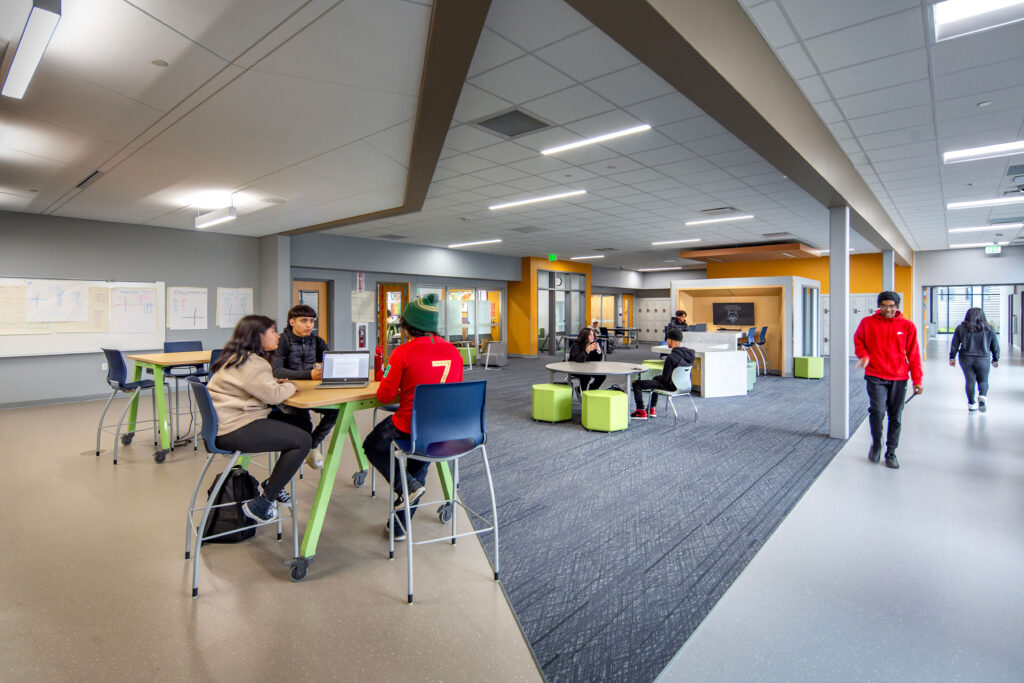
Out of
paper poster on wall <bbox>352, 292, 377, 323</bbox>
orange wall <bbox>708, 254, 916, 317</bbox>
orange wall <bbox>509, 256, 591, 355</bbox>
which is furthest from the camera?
orange wall <bbox>509, 256, 591, 355</bbox>

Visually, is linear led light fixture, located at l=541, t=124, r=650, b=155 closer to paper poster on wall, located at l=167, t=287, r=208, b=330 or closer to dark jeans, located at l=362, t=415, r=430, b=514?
dark jeans, located at l=362, t=415, r=430, b=514

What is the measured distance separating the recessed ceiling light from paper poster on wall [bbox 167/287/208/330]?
10881 millimetres

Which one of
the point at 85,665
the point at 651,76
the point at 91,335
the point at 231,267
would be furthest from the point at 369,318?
the point at 85,665

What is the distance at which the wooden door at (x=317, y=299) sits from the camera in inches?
417

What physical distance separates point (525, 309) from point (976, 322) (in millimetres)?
10445

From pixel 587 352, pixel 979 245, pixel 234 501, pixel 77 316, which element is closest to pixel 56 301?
pixel 77 316

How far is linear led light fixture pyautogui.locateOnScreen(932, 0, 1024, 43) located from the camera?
2.96m

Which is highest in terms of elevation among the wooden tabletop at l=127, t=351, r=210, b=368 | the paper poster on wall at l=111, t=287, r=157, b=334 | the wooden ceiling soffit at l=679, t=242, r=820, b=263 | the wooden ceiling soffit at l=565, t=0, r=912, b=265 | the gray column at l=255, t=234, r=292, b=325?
the wooden ceiling soffit at l=679, t=242, r=820, b=263

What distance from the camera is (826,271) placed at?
14703 millimetres

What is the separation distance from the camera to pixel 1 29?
254cm

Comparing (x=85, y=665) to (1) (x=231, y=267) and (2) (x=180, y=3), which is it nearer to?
(2) (x=180, y=3)

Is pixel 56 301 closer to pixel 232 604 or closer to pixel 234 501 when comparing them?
pixel 234 501

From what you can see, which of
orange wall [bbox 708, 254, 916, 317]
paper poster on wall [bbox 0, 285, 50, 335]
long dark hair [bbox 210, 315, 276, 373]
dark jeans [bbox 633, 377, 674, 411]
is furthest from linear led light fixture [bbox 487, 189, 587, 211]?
orange wall [bbox 708, 254, 916, 317]

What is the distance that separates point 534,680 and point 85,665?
1.78 m
